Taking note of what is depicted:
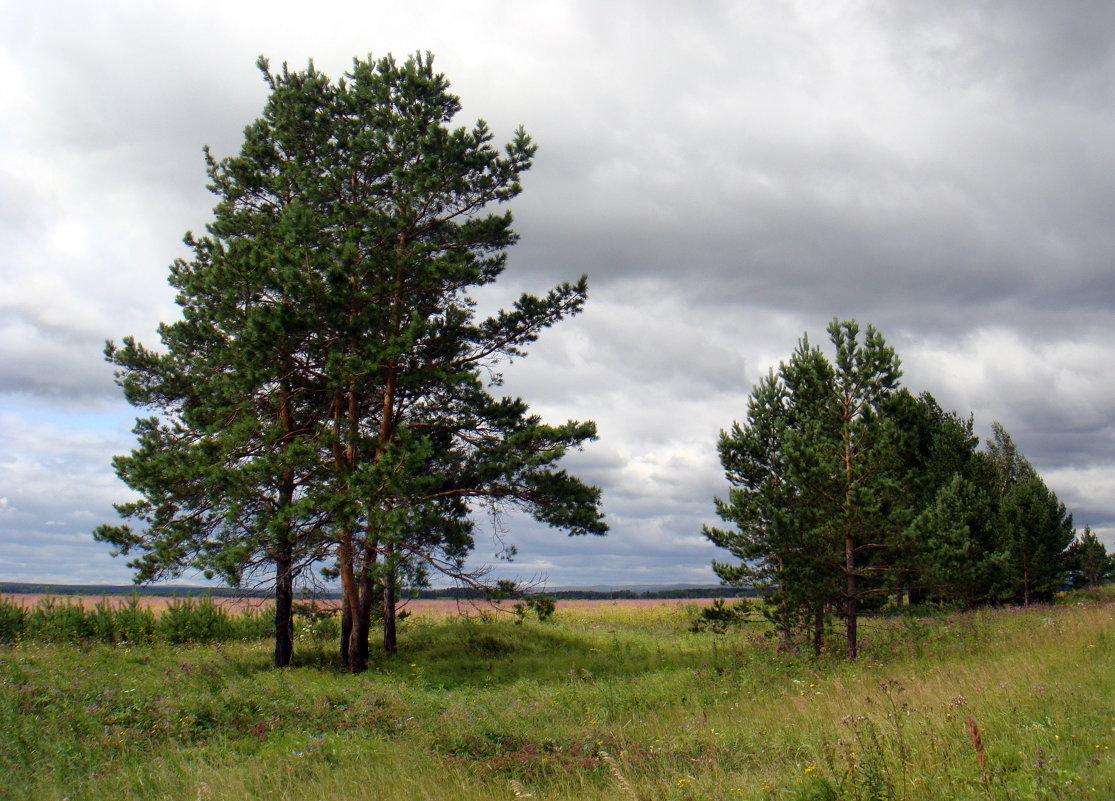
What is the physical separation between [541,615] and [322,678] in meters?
5.46

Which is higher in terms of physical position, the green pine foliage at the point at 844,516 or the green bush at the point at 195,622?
the green pine foliage at the point at 844,516

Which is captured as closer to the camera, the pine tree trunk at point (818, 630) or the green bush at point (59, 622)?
the pine tree trunk at point (818, 630)

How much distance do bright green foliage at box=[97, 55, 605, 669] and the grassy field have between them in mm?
3398

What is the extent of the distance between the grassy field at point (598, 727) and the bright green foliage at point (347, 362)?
340cm

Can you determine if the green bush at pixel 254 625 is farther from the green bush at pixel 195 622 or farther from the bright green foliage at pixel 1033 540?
the bright green foliage at pixel 1033 540

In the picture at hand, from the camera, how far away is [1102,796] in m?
5.36

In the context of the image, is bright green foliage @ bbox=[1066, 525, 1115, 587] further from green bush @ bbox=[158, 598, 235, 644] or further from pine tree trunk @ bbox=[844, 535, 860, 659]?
green bush @ bbox=[158, 598, 235, 644]

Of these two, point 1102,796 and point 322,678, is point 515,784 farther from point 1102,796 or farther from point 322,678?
point 322,678

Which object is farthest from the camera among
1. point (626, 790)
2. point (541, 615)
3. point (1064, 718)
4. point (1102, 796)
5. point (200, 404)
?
point (200, 404)

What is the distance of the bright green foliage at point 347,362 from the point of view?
16.5m

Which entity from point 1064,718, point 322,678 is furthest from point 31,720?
point 1064,718

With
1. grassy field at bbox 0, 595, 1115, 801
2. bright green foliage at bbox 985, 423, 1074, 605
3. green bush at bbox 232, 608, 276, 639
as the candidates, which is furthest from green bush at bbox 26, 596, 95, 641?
bright green foliage at bbox 985, 423, 1074, 605

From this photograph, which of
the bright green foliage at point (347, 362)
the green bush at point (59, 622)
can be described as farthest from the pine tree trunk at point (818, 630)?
the green bush at point (59, 622)

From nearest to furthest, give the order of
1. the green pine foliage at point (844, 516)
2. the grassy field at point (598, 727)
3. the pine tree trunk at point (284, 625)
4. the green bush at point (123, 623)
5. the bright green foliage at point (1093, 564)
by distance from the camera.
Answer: the grassy field at point (598, 727)
the green pine foliage at point (844, 516)
the pine tree trunk at point (284, 625)
the green bush at point (123, 623)
the bright green foliage at point (1093, 564)
